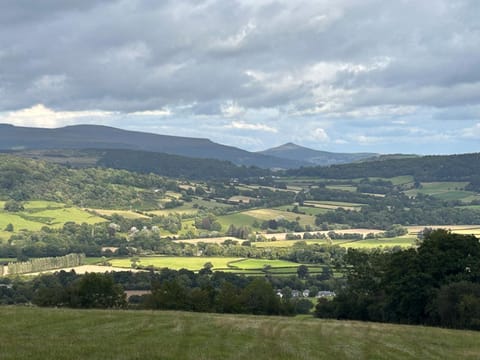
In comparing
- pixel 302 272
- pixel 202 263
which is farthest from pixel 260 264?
pixel 302 272

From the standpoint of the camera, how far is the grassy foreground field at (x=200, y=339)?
2912cm

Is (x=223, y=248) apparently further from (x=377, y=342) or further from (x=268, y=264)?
(x=377, y=342)

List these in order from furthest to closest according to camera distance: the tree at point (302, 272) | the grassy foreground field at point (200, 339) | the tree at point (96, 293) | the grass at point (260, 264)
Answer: the grass at point (260, 264), the tree at point (302, 272), the tree at point (96, 293), the grassy foreground field at point (200, 339)

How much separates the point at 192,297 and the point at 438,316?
26188 mm

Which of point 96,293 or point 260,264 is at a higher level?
point 96,293

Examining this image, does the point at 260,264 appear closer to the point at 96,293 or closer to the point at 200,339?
the point at 96,293

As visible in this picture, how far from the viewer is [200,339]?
34.9 meters

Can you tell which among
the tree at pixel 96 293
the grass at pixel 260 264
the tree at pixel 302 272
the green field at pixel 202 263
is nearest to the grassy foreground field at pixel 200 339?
the tree at pixel 96 293

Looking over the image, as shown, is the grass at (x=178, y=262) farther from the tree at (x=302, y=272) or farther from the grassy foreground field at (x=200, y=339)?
the grassy foreground field at (x=200, y=339)

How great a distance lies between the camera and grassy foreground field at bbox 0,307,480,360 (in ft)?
95.6

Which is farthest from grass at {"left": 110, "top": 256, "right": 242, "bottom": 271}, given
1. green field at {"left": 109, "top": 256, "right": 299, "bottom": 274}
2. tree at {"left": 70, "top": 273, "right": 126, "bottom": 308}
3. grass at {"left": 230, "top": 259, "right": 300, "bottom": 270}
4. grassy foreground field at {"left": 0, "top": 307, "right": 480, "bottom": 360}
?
grassy foreground field at {"left": 0, "top": 307, "right": 480, "bottom": 360}

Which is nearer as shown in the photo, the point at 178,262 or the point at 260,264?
the point at 260,264

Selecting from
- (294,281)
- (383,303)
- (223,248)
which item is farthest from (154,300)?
(223,248)

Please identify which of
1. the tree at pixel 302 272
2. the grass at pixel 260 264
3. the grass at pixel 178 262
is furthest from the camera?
the grass at pixel 178 262
